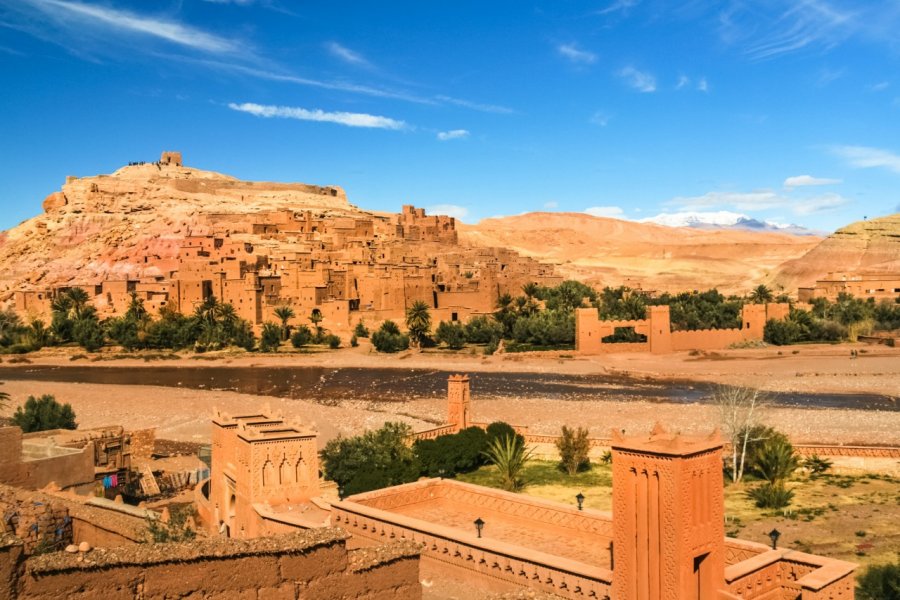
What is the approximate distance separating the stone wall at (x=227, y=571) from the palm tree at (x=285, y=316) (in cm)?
4060

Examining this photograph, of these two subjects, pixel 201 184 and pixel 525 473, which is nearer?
pixel 525 473

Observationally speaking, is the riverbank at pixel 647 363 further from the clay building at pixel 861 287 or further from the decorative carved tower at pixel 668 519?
the decorative carved tower at pixel 668 519

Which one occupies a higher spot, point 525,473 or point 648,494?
point 648,494

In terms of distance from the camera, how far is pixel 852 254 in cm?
6962

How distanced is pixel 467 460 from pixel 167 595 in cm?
1290

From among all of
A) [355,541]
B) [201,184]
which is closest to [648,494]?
[355,541]

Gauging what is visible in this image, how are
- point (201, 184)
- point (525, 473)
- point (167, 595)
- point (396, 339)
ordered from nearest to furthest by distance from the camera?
point (167, 595) < point (525, 473) < point (396, 339) < point (201, 184)

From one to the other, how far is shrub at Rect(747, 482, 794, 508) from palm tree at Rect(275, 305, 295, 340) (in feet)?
114

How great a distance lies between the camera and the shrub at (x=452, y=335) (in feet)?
149

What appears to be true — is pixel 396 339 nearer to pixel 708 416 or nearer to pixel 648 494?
pixel 708 416

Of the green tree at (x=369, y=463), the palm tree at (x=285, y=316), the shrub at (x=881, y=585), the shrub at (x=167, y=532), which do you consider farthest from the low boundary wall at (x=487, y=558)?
the palm tree at (x=285, y=316)

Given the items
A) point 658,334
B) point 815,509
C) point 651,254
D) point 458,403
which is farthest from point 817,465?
point 651,254

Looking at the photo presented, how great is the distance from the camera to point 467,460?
1828cm

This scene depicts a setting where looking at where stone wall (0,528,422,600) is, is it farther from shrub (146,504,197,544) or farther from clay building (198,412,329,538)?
clay building (198,412,329,538)
